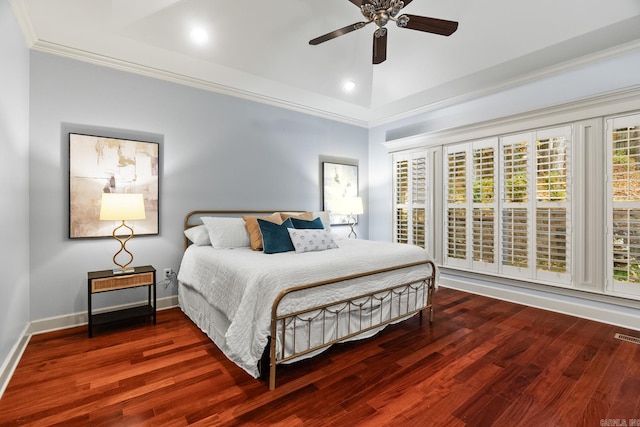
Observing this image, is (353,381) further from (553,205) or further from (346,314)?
(553,205)

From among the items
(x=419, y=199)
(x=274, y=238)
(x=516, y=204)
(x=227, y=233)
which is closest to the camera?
(x=274, y=238)

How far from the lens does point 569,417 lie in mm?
1772

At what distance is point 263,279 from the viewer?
2.10 metres

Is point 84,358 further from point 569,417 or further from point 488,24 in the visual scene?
point 488,24

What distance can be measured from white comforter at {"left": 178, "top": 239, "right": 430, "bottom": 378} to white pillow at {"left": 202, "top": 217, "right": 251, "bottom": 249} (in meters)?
0.12

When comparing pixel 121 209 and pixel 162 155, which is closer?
pixel 121 209

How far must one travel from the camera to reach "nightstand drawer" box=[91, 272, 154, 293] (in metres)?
2.83

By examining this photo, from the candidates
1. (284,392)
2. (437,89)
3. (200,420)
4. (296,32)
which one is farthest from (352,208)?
(200,420)

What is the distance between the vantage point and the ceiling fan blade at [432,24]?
7.84 ft

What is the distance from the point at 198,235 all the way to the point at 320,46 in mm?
2591

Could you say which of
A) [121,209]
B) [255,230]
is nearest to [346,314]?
[255,230]

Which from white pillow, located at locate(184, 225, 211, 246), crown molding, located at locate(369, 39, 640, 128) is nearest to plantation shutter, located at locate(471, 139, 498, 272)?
crown molding, located at locate(369, 39, 640, 128)

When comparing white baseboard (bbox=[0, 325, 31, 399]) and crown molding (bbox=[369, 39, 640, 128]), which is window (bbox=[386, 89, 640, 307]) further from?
white baseboard (bbox=[0, 325, 31, 399])

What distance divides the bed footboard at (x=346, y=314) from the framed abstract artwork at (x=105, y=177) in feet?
7.33
